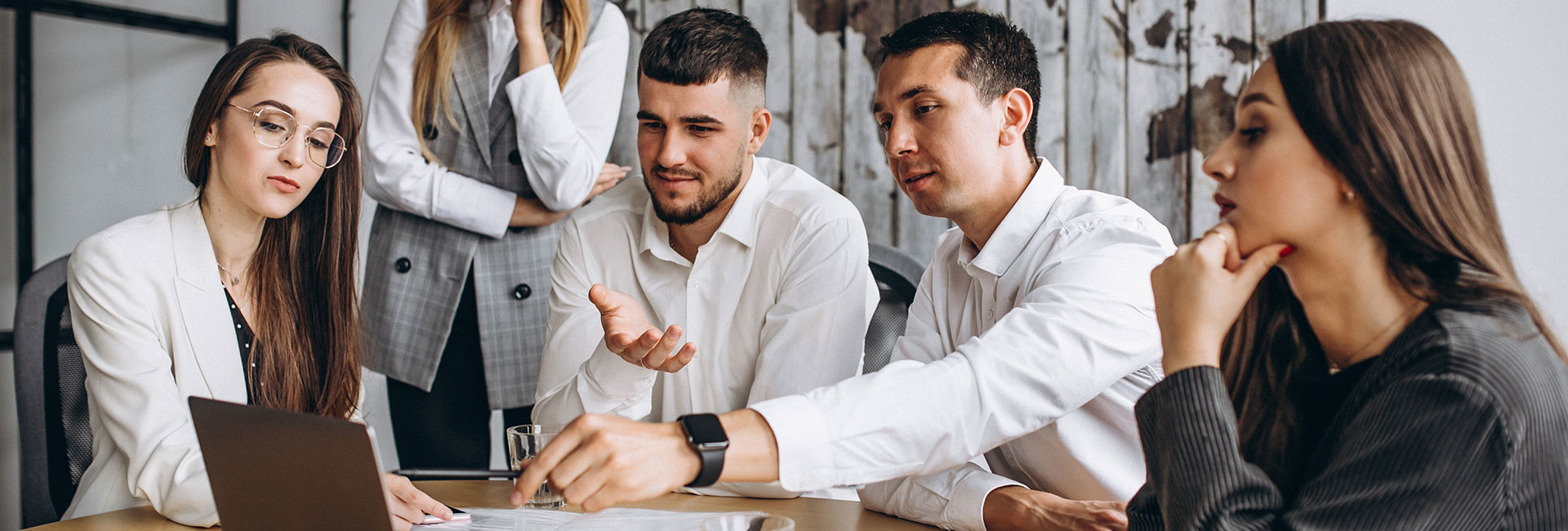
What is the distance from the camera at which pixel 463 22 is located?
227 cm

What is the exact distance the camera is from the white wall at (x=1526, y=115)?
1954 mm

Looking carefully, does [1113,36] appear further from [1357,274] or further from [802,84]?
[1357,274]

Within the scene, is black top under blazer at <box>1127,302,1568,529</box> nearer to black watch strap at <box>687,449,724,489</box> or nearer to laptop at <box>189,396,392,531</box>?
black watch strap at <box>687,449,724,489</box>

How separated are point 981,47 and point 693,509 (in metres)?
0.82

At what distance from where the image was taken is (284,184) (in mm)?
1675

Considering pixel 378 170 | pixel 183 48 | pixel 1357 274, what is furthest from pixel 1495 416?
pixel 183 48

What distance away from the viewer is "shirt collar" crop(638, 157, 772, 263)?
1.87 meters

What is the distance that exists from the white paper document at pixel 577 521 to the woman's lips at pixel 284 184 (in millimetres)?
724

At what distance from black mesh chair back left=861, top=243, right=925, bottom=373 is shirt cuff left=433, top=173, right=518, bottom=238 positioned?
0.78m

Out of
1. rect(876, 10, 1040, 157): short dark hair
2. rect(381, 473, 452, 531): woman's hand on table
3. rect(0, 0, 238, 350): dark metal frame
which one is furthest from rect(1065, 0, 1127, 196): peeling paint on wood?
rect(0, 0, 238, 350): dark metal frame

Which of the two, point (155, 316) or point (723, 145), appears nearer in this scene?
point (155, 316)

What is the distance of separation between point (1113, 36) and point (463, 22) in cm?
141

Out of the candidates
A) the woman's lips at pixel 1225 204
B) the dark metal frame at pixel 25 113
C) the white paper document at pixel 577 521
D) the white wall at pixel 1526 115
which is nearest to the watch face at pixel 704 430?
the white paper document at pixel 577 521

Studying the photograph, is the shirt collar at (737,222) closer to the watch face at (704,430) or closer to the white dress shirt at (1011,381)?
the white dress shirt at (1011,381)
